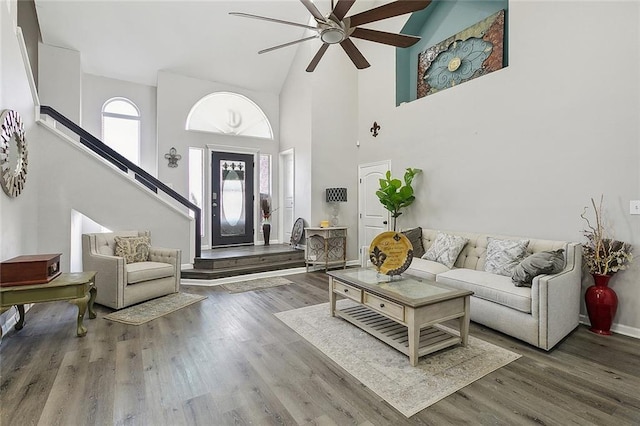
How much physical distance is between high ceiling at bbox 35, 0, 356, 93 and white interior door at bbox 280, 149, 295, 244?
6.24ft

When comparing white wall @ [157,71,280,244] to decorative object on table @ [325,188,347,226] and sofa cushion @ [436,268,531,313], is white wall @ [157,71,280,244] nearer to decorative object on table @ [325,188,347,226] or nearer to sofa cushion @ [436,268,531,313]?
decorative object on table @ [325,188,347,226]

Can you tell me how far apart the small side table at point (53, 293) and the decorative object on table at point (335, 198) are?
4065mm

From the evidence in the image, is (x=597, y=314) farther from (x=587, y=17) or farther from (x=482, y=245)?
(x=587, y=17)

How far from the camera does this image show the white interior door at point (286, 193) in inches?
274

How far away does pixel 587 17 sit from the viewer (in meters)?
3.25

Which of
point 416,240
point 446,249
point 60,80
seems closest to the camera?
point 446,249

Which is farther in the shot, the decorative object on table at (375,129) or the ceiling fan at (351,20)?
the decorative object on table at (375,129)

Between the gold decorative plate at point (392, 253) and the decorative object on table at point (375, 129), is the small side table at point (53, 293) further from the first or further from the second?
the decorative object on table at point (375, 129)

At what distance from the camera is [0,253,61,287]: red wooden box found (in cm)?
270

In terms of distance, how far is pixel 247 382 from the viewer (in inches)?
86.4

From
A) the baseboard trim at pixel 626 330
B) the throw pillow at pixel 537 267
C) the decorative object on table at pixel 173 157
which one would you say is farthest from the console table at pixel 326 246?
the baseboard trim at pixel 626 330

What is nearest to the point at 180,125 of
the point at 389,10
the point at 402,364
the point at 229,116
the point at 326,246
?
the point at 229,116

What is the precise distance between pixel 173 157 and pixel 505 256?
5987mm

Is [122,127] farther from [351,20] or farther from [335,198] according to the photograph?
[351,20]
